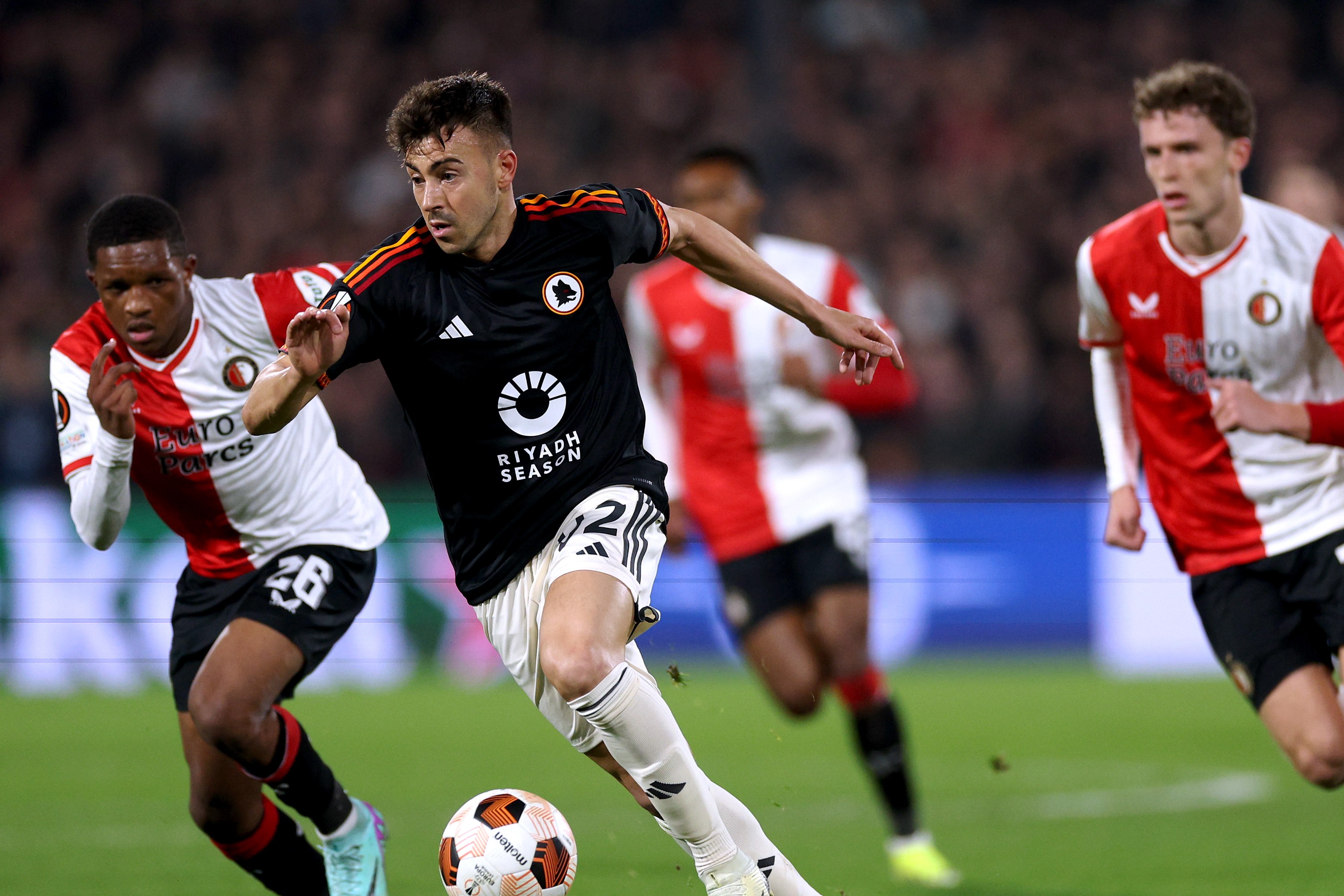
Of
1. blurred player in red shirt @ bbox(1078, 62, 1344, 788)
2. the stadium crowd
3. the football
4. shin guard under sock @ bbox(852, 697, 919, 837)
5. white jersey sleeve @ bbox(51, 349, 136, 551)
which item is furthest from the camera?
the stadium crowd

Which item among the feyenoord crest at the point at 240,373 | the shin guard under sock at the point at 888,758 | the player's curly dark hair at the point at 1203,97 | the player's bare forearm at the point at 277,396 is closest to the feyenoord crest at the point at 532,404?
the player's bare forearm at the point at 277,396

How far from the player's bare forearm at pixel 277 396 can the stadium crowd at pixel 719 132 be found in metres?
8.81

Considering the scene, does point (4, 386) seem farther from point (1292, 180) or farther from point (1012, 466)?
point (1292, 180)

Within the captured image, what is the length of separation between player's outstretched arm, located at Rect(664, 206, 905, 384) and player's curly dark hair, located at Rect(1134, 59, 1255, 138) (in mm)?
1176

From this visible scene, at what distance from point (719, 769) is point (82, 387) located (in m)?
4.76

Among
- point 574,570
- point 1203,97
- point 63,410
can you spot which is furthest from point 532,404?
point 1203,97

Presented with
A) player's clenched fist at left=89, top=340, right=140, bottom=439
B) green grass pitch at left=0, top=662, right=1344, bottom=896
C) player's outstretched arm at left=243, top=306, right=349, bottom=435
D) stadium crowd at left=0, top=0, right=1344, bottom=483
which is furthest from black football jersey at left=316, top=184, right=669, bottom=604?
stadium crowd at left=0, top=0, right=1344, bottom=483

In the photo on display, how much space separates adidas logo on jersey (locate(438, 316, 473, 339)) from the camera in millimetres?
4398

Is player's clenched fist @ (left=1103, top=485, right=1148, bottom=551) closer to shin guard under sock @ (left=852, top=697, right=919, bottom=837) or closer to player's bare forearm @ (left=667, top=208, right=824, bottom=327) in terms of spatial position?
player's bare forearm @ (left=667, top=208, right=824, bottom=327)

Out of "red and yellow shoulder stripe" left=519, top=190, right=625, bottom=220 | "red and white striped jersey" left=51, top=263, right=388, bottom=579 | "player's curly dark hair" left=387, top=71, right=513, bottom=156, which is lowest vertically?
"red and white striped jersey" left=51, top=263, right=388, bottom=579

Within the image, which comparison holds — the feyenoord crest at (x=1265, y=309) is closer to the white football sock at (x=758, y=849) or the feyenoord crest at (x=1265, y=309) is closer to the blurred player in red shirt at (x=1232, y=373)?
the blurred player in red shirt at (x=1232, y=373)

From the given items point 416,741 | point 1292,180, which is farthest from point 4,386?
point 1292,180

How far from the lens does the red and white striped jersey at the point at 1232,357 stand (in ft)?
16.9

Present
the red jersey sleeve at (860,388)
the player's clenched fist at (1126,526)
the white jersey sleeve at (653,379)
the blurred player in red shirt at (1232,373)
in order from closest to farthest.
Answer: the blurred player in red shirt at (1232,373) < the player's clenched fist at (1126,526) < the red jersey sleeve at (860,388) < the white jersey sleeve at (653,379)
